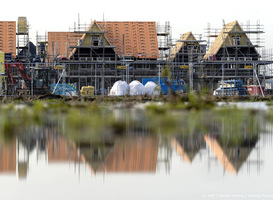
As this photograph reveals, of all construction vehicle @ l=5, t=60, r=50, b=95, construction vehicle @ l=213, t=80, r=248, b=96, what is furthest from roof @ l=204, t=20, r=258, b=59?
construction vehicle @ l=5, t=60, r=50, b=95

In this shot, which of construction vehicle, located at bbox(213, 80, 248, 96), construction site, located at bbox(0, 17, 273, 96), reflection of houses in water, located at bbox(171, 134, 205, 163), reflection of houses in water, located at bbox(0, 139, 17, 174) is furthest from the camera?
construction site, located at bbox(0, 17, 273, 96)

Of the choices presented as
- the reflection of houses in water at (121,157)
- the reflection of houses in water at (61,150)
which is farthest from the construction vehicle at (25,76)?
the reflection of houses in water at (121,157)

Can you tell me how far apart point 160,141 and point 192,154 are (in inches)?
21.8

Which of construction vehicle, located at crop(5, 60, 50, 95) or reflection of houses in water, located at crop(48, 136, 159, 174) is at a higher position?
construction vehicle, located at crop(5, 60, 50, 95)

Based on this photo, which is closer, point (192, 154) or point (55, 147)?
point (192, 154)

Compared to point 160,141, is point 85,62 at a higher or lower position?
higher

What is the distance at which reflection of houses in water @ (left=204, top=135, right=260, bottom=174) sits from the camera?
4.17m

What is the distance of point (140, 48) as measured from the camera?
168 feet

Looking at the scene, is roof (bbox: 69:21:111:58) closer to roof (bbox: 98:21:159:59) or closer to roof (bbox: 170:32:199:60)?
roof (bbox: 98:21:159:59)

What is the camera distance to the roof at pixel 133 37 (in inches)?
1993

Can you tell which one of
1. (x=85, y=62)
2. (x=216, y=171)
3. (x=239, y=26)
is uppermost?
(x=239, y=26)

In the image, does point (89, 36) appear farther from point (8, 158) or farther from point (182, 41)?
point (8, 158)

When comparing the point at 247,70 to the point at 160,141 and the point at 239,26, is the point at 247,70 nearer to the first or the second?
the point at 239,26

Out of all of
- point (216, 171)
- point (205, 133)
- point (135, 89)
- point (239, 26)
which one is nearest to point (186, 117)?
point (205, 133)
